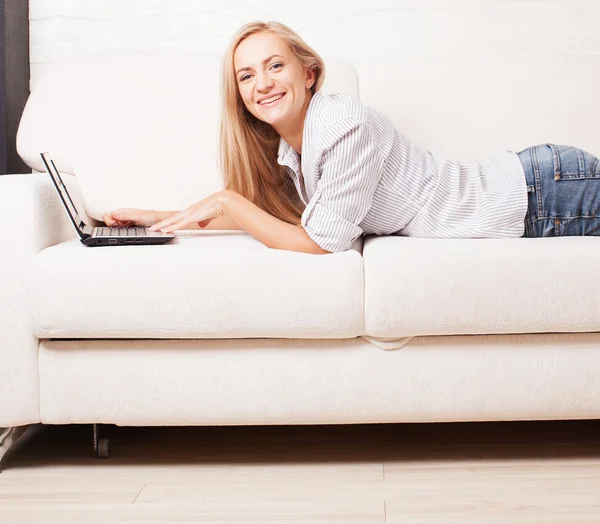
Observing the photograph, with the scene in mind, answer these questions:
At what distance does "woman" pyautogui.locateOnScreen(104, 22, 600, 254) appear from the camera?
1.55m

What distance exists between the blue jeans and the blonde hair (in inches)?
21.3

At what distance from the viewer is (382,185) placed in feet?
5.48

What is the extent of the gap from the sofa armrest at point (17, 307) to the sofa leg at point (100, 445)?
13 centimetres

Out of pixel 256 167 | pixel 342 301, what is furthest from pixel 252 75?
pixel 342 301

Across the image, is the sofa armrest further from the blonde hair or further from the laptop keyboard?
the blonde hair

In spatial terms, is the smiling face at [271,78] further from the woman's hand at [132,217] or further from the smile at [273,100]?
the woman's hand at [132,217]

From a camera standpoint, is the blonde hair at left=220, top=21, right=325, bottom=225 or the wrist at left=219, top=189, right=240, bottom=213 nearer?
the wrist at left=219, top=189, right=240, bottom=213

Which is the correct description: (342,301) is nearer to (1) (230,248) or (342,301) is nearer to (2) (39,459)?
(1) (230,248)

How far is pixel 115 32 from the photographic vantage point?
2.46 metres

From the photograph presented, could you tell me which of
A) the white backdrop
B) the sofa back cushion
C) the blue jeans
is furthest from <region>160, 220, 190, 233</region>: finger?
the white backdrop

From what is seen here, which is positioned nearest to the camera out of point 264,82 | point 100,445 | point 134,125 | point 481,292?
point 481,292

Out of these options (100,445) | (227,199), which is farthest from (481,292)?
(100,445)

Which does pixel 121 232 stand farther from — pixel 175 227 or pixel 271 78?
pixel 271 78

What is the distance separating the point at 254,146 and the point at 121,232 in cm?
41
